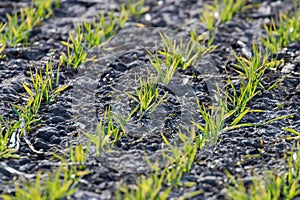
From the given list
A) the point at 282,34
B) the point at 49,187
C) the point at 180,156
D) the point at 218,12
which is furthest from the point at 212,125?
the point at 218,12

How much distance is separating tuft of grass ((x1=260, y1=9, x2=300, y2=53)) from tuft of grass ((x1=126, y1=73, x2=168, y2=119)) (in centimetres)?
66

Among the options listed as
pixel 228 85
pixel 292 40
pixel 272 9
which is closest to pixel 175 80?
pixel 228 85

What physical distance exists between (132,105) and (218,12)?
106cm

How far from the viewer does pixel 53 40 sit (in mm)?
2990

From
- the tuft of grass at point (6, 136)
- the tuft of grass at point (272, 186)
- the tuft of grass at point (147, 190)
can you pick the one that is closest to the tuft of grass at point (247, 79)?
the tuft of grass at point (272, 186)

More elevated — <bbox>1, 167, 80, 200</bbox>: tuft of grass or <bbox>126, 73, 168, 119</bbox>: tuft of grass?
<bbox>126, 73, 168, 119</bbox>: tuft of grass

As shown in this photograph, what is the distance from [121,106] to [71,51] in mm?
588

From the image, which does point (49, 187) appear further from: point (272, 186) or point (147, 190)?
point (272, 186)

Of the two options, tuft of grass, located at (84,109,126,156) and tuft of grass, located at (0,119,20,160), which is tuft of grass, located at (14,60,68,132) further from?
tuft of grass, located at (84,109,126,156)

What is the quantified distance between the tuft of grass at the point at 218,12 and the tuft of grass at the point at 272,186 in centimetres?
121

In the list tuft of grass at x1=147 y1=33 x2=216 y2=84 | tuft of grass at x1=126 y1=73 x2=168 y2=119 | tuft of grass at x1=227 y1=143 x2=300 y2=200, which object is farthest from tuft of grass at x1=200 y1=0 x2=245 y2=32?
tuft of grass at x1=227 y1=143 x2=300 y2=200

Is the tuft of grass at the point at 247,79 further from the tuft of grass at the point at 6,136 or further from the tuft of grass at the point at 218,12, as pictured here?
the tuft of grass at the point at 6,136

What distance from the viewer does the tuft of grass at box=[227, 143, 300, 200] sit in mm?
1876

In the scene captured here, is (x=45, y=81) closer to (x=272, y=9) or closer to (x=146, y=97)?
(x=146, y=97)
